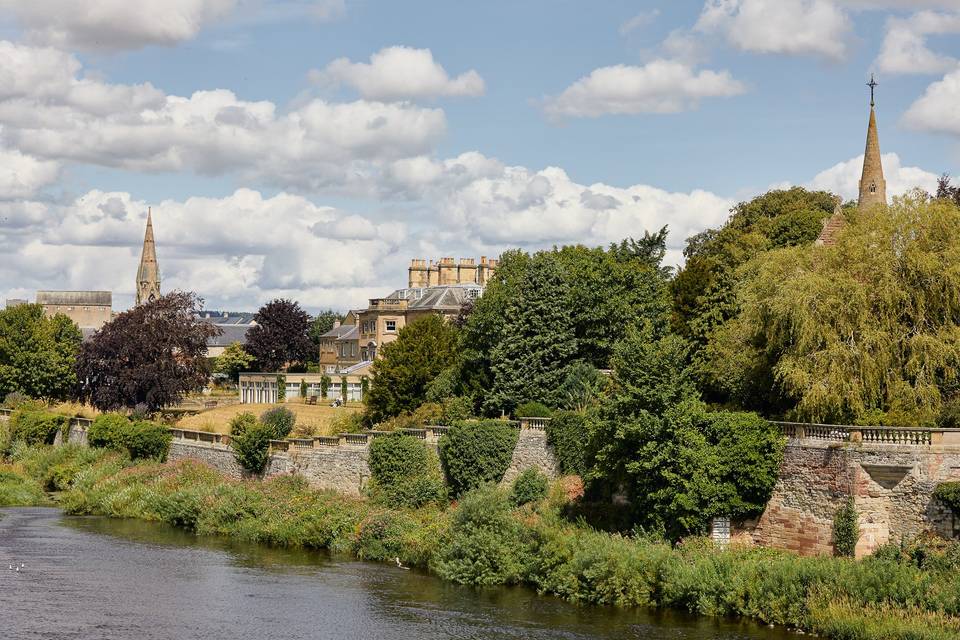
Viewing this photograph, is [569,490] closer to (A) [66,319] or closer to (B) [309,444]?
(B) [309,444]

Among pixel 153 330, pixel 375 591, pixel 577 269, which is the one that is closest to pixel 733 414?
pixel 375 591

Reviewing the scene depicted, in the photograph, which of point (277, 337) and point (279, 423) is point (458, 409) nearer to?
point (279, 423)

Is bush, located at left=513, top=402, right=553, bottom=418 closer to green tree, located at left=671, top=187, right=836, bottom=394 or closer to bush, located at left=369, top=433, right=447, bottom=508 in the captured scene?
bush, located at left=369, top=433, right=447, bottom=508

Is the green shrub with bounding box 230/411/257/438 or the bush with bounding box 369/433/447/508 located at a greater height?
the green shrub with bounding box 230/411/257/438

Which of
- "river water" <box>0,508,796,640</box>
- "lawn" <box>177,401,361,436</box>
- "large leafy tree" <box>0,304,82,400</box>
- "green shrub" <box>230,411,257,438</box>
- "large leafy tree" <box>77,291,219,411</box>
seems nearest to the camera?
"river water" <box>0,508,796,640</box>

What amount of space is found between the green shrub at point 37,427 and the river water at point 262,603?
926 inches

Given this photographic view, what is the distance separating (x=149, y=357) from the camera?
71688mm

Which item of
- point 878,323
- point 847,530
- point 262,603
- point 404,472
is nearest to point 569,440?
point 404,472

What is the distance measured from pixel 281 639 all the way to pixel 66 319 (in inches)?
2565

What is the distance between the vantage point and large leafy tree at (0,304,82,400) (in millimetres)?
79875

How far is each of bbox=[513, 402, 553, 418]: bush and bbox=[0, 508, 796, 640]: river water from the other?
8139mm

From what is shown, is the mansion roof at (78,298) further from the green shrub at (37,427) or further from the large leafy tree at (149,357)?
the green shrub at (37,427)

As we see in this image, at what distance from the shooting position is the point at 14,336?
81.2m

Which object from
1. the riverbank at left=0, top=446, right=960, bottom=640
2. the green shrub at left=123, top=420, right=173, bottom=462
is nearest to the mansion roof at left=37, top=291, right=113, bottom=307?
the green shrub at left=123, top=420, right=173, bottom=462
